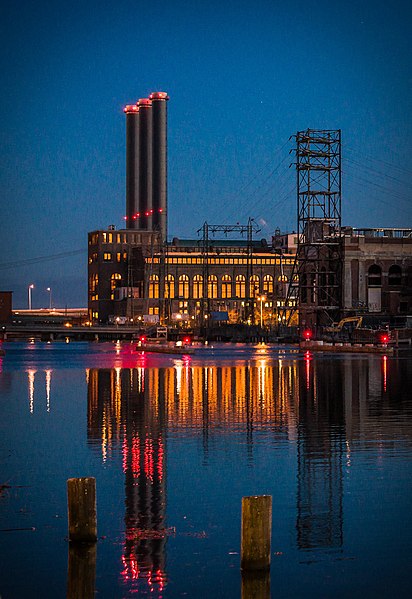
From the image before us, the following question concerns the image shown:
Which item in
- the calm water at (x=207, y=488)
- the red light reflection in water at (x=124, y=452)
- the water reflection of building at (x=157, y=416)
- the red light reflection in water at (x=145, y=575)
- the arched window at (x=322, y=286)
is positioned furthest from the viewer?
the arched window at (x=322, y=286)

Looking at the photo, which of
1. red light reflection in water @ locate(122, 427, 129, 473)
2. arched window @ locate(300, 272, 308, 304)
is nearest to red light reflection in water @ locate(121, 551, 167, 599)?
red light reflection in water @ locate(122, 427, 129, 473)

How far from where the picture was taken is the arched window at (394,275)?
159250 mm

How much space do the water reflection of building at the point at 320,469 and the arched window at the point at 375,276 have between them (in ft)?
343

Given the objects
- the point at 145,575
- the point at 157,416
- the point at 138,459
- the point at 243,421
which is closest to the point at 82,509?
the point at 145,575

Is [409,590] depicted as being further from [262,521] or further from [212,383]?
[212,383]

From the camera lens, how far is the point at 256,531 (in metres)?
17.3

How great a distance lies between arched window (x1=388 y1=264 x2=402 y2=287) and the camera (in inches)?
6270

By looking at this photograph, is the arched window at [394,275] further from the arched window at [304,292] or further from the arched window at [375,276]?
the arched window at [304,292]

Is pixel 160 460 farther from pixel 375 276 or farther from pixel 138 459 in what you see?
pixel 375 276

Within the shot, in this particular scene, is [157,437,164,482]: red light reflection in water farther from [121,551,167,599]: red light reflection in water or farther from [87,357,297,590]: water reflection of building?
[121,551,167,599]: red light reflection in water

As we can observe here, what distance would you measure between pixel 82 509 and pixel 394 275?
5659 inches

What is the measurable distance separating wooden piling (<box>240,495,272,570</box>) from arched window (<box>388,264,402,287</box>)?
472 ft

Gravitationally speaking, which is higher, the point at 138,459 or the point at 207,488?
the point at 138,459

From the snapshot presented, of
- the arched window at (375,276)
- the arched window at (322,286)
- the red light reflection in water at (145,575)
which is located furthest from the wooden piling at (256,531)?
the arched window at (375,276)
